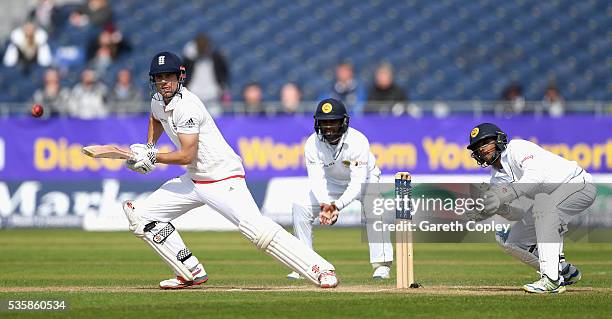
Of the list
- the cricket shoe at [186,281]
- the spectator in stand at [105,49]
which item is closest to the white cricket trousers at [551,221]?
the cricket shoe at [186,281]

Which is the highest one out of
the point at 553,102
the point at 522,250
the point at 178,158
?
the point at 553,102

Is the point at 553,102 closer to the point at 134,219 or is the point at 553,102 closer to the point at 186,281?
the point at 186,281

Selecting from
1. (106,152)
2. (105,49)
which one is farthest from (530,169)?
(105,49)

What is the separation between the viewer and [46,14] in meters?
25.4

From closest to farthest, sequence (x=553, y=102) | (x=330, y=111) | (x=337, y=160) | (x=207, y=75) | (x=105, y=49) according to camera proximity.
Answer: (x=330, y=111)
(x=337, y=160)
(x=553, y=102)
(x=207, y=75)
(x=105, y=49)

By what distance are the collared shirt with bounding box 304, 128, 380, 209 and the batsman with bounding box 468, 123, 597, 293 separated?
185 cm

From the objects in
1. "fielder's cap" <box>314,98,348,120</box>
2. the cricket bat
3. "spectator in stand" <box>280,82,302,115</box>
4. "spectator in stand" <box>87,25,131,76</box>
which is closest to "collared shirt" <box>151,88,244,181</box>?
the cricket bat

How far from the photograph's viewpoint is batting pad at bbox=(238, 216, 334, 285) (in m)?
10.2

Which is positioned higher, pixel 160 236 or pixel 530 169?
pixel 530 169

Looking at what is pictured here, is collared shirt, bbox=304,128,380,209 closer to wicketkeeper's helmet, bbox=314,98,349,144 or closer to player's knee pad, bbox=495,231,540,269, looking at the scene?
wicketkeeper's helmet, bbox=314,98,349,144

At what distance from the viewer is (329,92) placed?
24141mm

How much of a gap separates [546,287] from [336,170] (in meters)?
3.17

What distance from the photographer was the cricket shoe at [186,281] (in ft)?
35.4

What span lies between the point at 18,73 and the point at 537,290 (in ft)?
56.6
